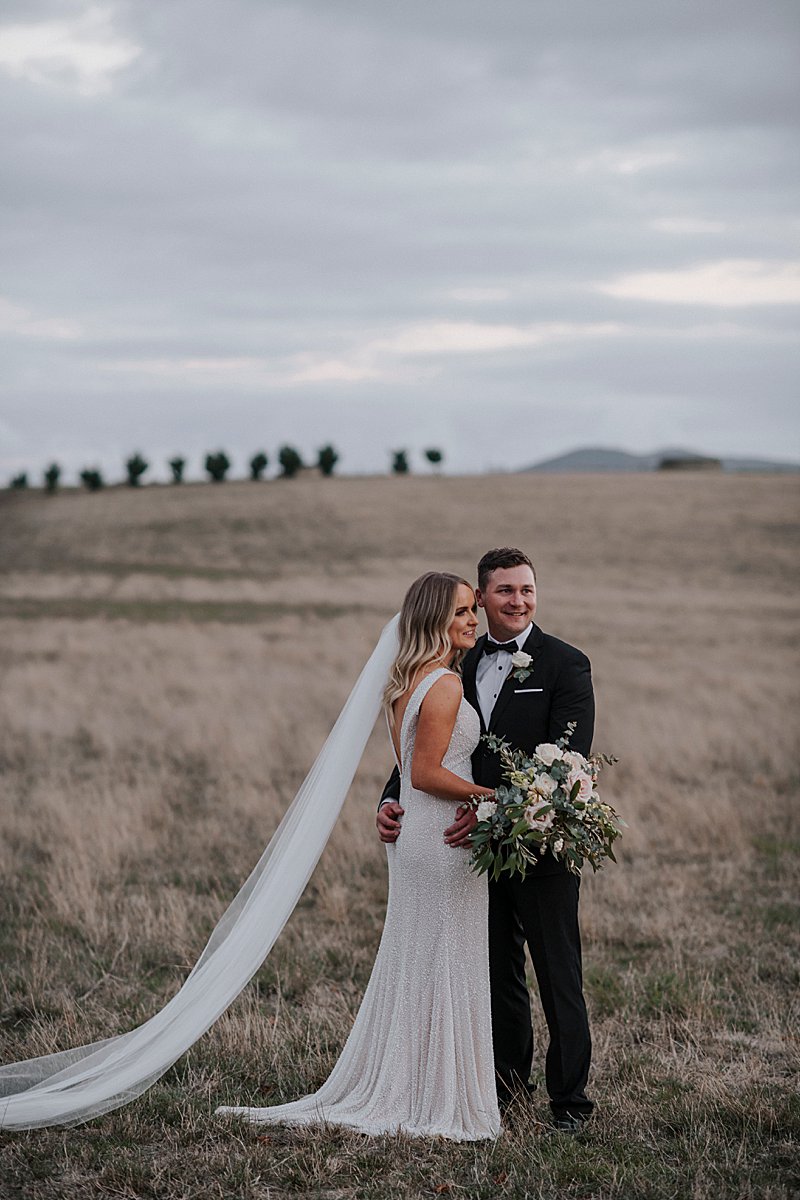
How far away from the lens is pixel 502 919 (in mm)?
5234

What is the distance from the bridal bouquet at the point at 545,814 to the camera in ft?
14.6

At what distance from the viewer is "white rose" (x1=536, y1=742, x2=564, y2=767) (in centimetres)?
454

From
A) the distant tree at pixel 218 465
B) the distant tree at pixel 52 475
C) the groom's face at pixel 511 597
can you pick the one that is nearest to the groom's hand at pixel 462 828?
the groom's face at pixel 511 597

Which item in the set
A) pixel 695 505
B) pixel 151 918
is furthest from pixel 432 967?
pixel 695 505

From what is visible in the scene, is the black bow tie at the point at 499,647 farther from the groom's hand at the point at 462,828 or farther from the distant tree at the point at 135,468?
the distant tree at the point at 135,468

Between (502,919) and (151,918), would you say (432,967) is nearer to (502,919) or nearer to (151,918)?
(502,919)

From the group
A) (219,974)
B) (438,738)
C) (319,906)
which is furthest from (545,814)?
(319,906)

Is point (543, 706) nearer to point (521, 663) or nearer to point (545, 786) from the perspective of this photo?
point (521, 663)

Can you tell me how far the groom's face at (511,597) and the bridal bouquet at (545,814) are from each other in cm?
57

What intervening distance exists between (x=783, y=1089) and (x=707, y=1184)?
1218 mm

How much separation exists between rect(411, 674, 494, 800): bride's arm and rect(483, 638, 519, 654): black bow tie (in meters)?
0.38

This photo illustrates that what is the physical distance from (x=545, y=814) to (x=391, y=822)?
86cm

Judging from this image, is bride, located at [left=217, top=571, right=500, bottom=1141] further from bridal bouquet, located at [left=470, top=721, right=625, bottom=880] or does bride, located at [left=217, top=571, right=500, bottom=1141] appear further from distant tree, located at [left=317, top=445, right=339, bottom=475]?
distant tree, located at [left=317, top=445, right=339, bottom=475]

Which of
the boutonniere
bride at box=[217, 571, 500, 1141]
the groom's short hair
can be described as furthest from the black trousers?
the groom's short hair
